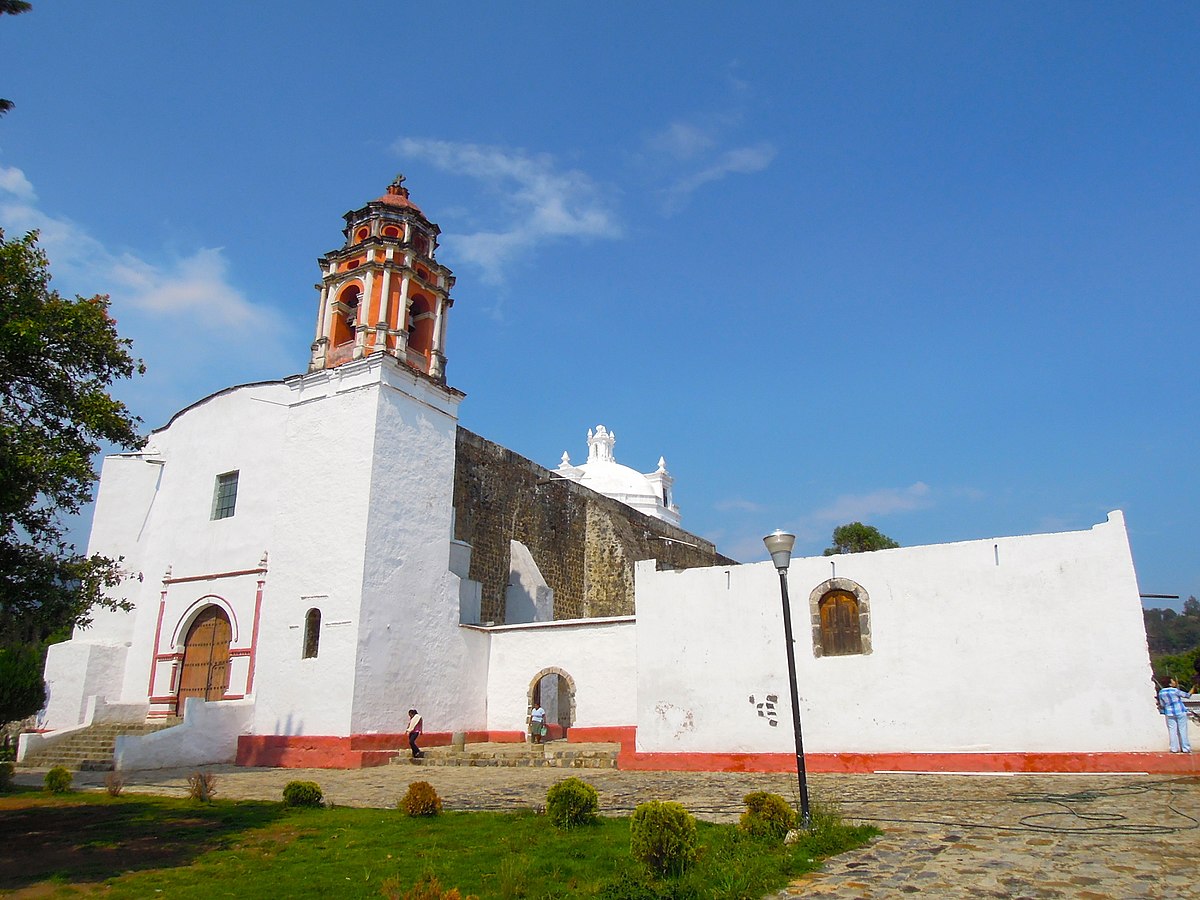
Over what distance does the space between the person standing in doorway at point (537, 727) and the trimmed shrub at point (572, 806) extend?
8844 millimetres

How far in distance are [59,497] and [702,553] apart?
76.7ft

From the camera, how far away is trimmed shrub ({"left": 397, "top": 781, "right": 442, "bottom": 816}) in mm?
7672

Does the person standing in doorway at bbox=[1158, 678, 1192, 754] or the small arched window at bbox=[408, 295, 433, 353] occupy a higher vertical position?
the small arched window at bbox=[408, 295, 433, 353]

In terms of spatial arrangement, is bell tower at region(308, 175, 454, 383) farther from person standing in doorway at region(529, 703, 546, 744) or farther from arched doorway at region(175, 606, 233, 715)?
person standing in doorway at region(529, 703, 546, 744)

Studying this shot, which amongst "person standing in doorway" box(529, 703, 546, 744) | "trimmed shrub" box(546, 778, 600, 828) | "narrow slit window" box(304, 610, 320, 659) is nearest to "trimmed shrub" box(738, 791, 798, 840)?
"trimmed shrub" box(546, 778, 600, 828)

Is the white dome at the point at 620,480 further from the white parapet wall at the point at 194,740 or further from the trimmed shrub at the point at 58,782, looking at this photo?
the trimmed shrub at the point at 58,782

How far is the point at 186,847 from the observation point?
6.68 m

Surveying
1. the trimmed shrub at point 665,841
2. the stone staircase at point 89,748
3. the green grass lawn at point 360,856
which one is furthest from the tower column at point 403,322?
the trimmed shrub at point 665,841

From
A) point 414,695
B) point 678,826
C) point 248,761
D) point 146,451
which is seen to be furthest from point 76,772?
point 678,826

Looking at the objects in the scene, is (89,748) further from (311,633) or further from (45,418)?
(45,418)

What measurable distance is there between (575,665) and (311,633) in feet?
16.0

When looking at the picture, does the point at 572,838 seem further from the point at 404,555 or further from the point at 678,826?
the point at 404,555

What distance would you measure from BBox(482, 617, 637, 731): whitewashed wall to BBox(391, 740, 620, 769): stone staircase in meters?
0.97

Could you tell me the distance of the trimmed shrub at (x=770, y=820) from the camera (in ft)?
19.9
